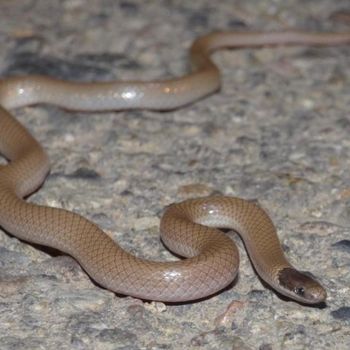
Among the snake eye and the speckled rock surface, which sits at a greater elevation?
the snake eye

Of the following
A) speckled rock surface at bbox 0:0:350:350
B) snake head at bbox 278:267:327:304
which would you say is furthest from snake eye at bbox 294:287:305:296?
speckled rock surface at bbox 0:0:350:350

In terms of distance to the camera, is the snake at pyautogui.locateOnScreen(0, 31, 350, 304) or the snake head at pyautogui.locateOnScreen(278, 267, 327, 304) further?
the snake at pyautogui.locateOnScreen(0, 31, 350, 304)

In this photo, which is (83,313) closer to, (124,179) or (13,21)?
(124,179)

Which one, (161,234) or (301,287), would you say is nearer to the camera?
(301,287)

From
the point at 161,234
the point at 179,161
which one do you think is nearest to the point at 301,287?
the point at 161,234

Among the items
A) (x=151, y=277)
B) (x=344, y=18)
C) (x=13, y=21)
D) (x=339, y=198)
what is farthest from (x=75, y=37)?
(x=151, y=277)

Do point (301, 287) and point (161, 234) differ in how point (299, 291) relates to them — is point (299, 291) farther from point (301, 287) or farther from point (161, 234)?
point (161, 234)

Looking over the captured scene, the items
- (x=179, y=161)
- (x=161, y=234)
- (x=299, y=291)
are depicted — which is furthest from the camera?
(x=179, y=161)

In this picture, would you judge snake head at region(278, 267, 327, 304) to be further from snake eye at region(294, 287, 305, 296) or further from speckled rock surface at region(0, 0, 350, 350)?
speckled rock surface at region(0, 0, 350, 350)
